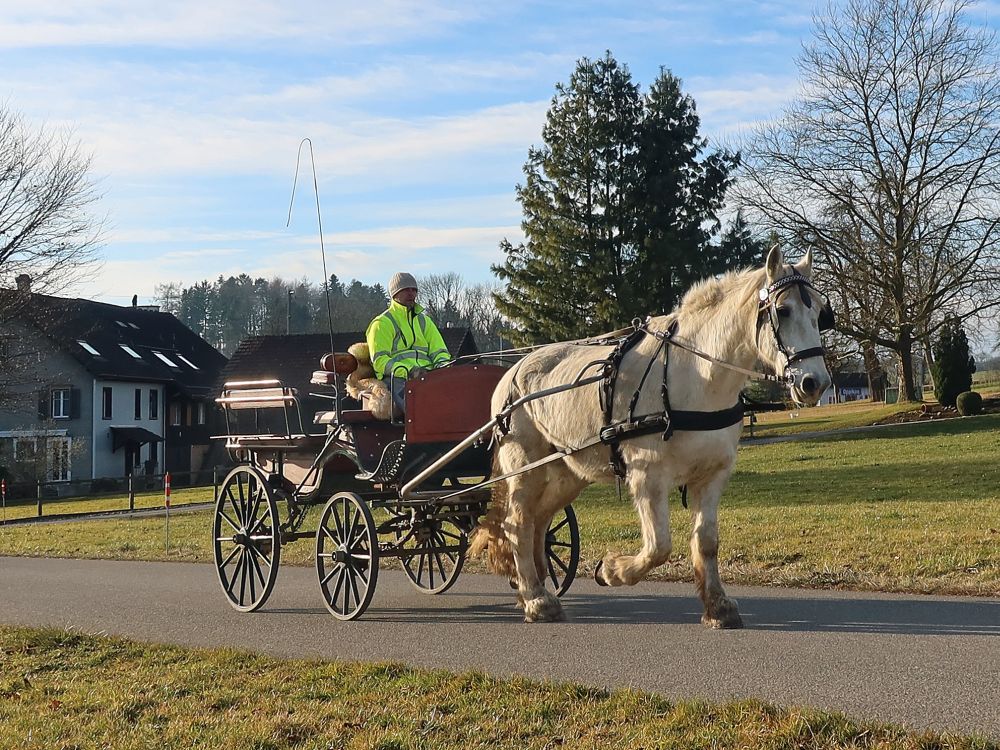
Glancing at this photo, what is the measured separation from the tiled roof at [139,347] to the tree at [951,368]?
34.4 meters

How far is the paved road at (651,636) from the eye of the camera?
561 centimetres

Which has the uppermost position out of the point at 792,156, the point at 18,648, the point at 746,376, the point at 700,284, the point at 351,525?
the point at 792,156

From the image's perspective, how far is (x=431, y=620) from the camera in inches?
334

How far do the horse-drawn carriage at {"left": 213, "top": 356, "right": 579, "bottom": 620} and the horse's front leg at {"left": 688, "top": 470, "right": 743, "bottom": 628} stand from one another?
1985mm

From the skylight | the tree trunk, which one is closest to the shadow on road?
the tree trunk

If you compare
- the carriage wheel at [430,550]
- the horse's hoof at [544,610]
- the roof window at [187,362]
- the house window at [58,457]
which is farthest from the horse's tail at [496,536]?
the roof window at [187,362]

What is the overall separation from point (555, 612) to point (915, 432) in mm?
31216

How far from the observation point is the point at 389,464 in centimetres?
904

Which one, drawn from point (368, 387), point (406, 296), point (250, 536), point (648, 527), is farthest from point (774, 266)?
point (250, 536)

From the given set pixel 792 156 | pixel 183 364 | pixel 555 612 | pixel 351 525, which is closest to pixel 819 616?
pixel 555 612

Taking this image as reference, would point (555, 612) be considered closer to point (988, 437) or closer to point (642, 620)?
point (642, 620)

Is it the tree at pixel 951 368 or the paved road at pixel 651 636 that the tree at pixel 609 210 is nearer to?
the tree at pixel 951 368

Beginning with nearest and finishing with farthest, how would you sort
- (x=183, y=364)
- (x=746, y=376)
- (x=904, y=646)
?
(x=904, y=646), (x=746, y=376), (x=183, y=364)

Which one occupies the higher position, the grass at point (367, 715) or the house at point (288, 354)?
the house at point (288, 354)
